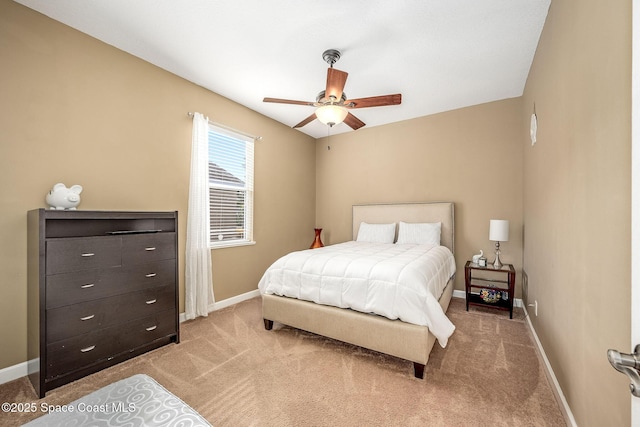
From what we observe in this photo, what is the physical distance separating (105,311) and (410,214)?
3800 millimetres

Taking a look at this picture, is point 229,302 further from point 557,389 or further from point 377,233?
point 557,389

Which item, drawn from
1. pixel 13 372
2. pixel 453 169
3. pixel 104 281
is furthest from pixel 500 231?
pixel 13 372

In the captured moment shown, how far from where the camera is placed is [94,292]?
200 centimetres

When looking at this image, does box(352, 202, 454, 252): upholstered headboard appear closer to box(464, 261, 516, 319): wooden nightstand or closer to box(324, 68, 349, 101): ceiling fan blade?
box(464, 261, 516, 319): wooden nightstand

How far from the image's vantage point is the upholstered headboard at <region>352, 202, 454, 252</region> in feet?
12.6

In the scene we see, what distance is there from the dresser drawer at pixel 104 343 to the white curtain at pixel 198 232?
0.53 m

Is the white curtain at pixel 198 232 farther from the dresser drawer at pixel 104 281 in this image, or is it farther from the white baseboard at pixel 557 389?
the white baseboard at pixel 557 389

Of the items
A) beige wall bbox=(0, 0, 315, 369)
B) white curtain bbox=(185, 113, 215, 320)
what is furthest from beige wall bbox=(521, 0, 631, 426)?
beige wall bbox=(0, 0, 315, 369)

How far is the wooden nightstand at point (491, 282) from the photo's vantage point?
3018mm

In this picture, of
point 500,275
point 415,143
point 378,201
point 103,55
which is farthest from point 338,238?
point 103,55

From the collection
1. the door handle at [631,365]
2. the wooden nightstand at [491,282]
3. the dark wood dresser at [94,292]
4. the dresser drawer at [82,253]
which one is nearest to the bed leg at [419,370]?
the door handle at [631,365]

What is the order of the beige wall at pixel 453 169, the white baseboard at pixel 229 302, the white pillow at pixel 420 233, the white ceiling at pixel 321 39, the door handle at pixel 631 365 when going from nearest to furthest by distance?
the door handle at pixel 631 365 < the white ceiling at pixel 321 39 < the white baseboard at pixel 229 302 < the beige wall at pixel 453 169 < the white pillow at pixel 420 233

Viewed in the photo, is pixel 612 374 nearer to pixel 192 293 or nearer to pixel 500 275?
pixel 500 275

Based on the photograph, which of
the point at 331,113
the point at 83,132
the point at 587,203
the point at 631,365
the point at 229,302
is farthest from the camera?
the point at 229,302
